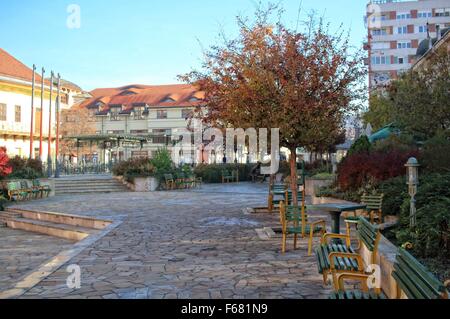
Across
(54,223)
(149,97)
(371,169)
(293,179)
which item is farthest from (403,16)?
(54,223)

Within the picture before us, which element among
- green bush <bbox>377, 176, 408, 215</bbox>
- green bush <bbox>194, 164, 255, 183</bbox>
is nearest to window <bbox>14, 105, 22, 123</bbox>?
green bush <bbox>194, 164, 255, 183</bbox>

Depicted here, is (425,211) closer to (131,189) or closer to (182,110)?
(131,189)

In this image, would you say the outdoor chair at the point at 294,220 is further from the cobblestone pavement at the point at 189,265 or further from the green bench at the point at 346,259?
the green bench at the point at 346,259

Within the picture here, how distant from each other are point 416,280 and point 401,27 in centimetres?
6934

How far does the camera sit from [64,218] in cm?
1334

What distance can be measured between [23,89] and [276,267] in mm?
39765

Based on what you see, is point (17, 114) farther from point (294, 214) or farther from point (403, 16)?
point (403, 16)

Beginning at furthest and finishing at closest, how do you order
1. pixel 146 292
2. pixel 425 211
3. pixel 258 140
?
pixel 258 140 → pixel 425 211 → pixel 146 292

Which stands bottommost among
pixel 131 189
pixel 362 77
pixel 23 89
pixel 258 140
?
pixel 131 189

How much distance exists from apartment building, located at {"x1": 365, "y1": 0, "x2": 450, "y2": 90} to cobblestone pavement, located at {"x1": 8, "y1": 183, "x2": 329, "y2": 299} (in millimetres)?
59818

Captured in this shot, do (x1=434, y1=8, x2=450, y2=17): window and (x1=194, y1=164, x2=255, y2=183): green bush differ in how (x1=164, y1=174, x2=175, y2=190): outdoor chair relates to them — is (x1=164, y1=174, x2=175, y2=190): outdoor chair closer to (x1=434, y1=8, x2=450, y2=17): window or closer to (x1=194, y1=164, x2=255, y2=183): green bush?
(x1=194, y1=164, x2=255, y2=183): green bush

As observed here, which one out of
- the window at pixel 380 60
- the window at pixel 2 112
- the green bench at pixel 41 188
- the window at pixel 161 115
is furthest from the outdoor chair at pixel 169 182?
the window at pixel 380 60
